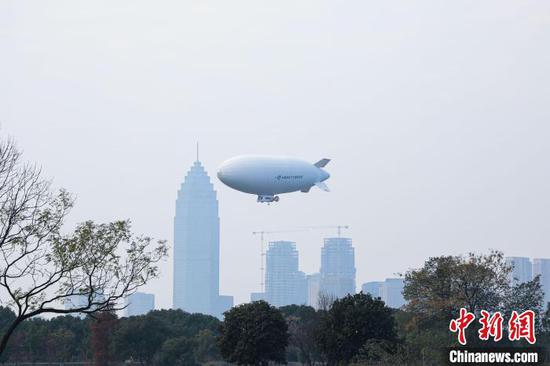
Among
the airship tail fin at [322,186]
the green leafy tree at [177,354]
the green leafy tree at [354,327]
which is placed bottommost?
the green leafy tree at [177,354]

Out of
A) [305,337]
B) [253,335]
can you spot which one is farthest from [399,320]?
[305,337]

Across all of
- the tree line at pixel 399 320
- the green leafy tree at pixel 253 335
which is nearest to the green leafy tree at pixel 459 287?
the tree line at pixel 399 320

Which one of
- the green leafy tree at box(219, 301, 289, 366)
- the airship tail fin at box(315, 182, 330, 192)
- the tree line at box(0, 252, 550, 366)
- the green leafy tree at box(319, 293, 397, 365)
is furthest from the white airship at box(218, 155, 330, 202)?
the green leafy tree at box(319, 293, 397, 365)

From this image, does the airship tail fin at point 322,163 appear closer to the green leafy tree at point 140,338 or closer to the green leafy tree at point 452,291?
the green leafy tree at point 140,338

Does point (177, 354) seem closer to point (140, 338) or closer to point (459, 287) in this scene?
point (140, 338)

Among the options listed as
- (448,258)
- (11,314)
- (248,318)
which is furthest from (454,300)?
(11,314)

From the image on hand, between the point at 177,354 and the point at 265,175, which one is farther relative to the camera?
the point at 265,175
